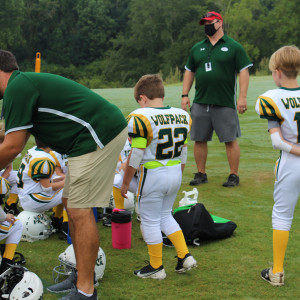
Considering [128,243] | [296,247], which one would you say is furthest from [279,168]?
[128,243]

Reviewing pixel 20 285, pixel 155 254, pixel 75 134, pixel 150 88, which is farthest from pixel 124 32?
pixel 20 285

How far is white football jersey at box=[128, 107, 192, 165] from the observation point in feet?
13.6

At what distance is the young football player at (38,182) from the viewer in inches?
204

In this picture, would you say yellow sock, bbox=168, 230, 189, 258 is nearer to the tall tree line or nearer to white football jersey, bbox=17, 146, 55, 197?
white football jersey, bbox=17, 146, 55, 197

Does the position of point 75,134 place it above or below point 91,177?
above

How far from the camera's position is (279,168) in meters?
3.89

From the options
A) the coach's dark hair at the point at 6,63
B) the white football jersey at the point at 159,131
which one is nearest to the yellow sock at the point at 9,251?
the white football jersey at the point at 159,131

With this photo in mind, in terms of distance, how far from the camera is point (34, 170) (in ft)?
17.0

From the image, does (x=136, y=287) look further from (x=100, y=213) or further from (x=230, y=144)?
(x=230, y=144)

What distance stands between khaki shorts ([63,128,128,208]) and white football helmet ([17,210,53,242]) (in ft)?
5.57

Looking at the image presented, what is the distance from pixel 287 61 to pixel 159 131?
117 centimetres

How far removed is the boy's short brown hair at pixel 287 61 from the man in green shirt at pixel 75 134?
1.39 m

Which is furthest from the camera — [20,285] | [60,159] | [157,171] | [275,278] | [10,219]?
[60,159]

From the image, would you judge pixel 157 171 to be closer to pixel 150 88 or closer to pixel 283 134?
pixel 150 88
